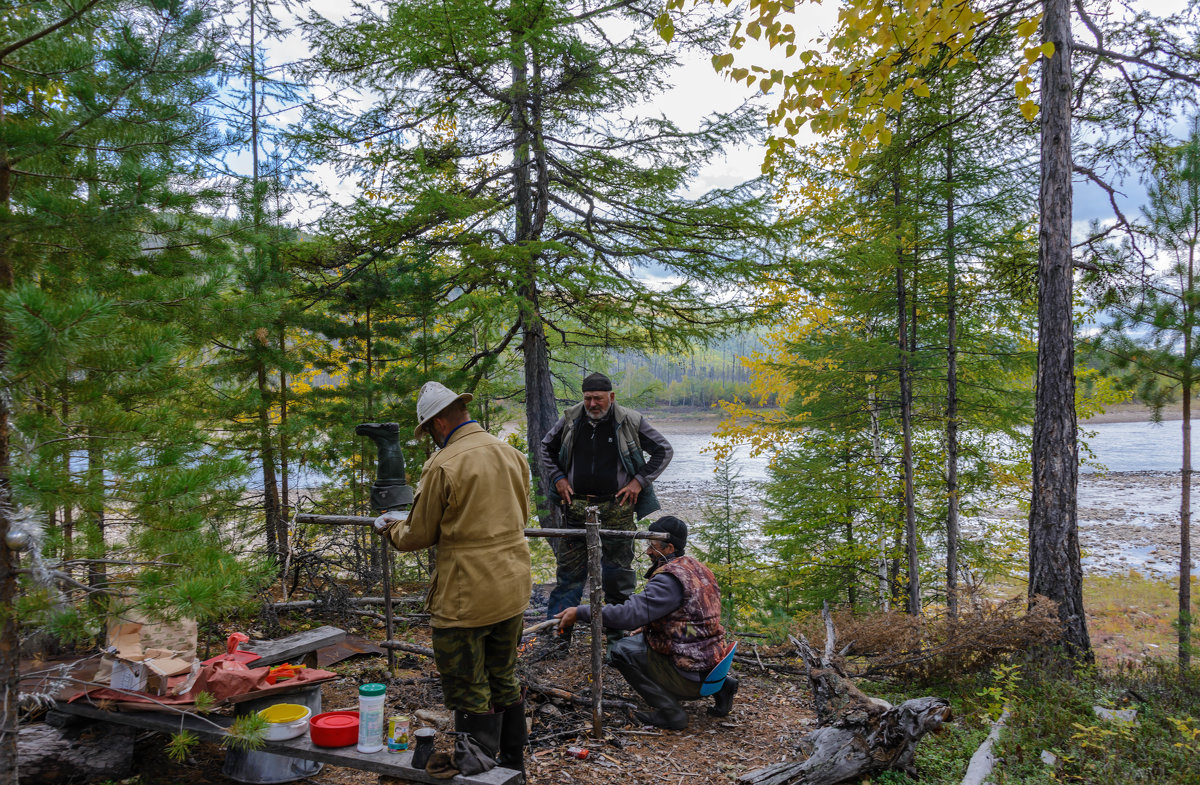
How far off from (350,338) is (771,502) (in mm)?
8413

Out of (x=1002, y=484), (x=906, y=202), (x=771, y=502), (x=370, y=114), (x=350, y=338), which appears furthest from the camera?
(x=771, y=502)

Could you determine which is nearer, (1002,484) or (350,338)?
(350,338)

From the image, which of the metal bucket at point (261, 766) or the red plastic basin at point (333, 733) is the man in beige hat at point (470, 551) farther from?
the metal bucket at point (261, 766)

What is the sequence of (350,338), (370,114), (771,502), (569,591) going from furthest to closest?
(771,502) → (350,338) → (370,114) → (569,591)

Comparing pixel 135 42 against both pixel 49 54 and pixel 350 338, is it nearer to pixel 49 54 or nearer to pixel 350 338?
pixel 49 54

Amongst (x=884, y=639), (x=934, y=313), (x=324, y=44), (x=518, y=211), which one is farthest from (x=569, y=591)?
(x=934, y=313)

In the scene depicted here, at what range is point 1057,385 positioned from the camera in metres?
6.26

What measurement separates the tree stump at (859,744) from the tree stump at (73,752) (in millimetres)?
3557

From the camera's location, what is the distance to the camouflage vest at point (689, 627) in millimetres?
4410

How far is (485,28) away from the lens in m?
7.00

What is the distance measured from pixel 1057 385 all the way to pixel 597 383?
14.7 ft

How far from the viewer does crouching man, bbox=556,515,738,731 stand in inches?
171

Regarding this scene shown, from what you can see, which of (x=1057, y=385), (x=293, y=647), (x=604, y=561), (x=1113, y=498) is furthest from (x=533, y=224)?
(x=1113, y=498)

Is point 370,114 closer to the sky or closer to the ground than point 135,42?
closer to the sky
